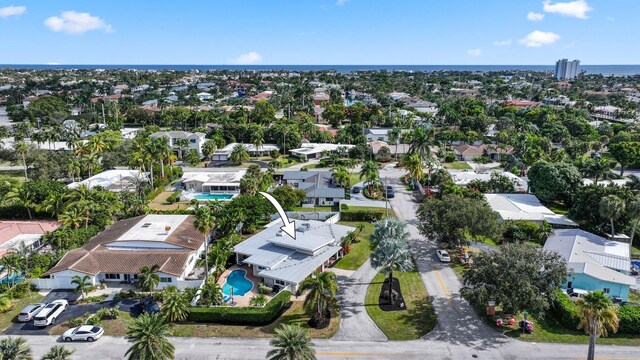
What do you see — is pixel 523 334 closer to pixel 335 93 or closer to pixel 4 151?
pixel 4 151

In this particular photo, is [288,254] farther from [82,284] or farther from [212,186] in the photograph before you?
[212,186]

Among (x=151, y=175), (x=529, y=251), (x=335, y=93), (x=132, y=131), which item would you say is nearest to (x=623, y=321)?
(x=529, y=251)

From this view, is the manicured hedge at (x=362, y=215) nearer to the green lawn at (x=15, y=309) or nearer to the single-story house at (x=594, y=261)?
the single-story house at (x=594, y=261)

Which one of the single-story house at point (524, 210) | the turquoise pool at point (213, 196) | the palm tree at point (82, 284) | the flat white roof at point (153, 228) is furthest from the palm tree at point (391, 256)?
the turquoise pool at point (213, 196)

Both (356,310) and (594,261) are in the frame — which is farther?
(594,261)

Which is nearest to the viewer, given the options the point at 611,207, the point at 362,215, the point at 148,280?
the point at 148,280

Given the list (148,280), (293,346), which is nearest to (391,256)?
(293,346)

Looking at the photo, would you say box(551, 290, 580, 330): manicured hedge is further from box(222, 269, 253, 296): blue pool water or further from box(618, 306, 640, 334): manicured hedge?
box(222, 269, 253, 296): blue pool water
